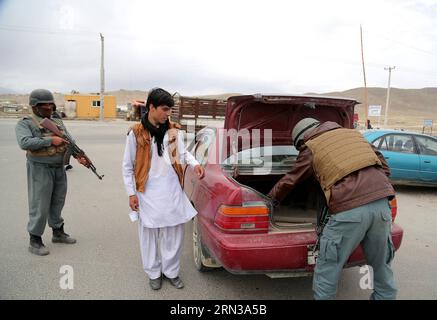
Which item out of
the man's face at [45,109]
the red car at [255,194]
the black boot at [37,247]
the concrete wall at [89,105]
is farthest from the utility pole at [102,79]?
the black boot at [37,247]

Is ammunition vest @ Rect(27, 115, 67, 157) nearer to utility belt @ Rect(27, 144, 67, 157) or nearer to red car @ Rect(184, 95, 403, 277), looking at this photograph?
utility belt @ Rect(27, 144, 67, 157)

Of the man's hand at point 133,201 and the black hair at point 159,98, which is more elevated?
the black hair at point 159,98

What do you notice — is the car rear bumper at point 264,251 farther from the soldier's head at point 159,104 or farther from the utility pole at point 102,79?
the utility pole at point 102,79

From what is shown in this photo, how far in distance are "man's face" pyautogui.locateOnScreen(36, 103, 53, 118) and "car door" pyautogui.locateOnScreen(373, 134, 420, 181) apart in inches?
259

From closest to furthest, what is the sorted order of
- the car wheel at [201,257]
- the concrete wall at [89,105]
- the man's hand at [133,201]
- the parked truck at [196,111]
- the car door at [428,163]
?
the man's hand at [133,201] → the car wheel at [201,257] → the car door at [428,163] → the parked truck at [196,111] → the concrete wall at [89,105]

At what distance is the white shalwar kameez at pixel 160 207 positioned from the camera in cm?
318

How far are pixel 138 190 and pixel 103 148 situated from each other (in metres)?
11.6

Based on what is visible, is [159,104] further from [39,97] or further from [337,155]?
[39,97]

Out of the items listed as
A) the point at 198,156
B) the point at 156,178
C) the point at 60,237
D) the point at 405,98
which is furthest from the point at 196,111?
the point at 405,98

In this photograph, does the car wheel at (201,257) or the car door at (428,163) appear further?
the car door at (428,163)

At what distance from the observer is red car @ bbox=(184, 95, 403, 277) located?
2.75 meters

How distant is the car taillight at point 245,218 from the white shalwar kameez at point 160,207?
0.57 metres

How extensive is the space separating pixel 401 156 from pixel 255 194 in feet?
19.5

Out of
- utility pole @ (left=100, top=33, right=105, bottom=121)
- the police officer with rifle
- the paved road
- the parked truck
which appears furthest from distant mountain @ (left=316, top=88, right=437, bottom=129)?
the police officer with rifle
